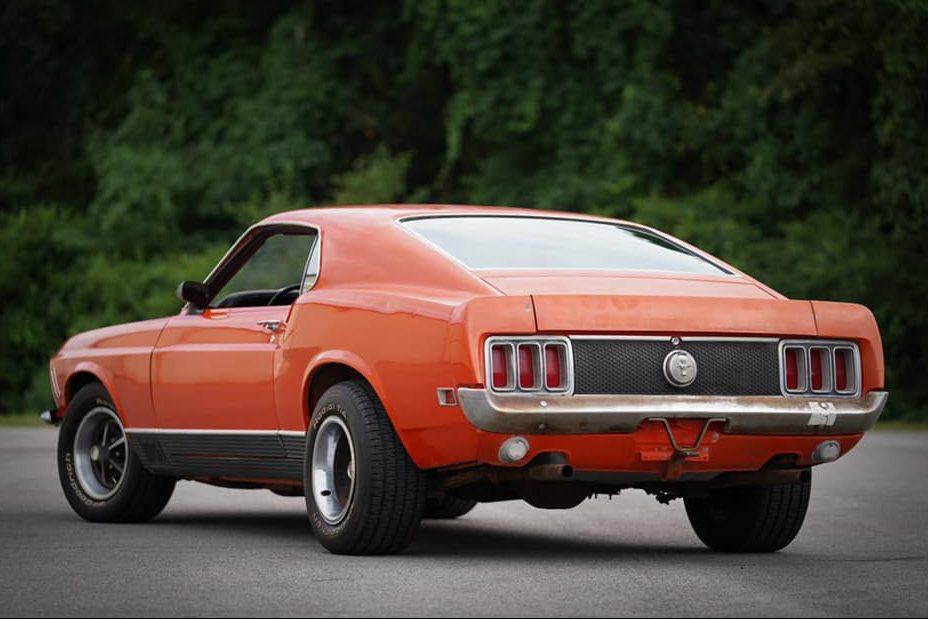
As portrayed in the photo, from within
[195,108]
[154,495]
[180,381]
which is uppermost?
[195,108]

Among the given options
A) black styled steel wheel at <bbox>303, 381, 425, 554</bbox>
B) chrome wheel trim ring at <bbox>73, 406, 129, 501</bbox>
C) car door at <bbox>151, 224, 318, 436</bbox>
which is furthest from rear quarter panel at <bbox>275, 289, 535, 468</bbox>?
chrome wheel trim ring at <bbox>73, 406, 129, 501</bbox>

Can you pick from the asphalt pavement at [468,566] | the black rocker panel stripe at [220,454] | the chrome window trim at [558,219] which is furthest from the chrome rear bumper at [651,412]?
the black rocker panel stripe at [220,454]

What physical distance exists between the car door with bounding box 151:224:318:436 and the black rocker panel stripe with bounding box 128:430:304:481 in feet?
0.04

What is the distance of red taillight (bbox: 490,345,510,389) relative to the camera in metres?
7.42

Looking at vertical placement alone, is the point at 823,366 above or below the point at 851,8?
below

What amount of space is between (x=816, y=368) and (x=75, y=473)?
4.34m

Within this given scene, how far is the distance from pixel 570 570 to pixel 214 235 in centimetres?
3355

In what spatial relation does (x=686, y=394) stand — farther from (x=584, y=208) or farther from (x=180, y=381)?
(x=584, y=208)

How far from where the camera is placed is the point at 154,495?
10094mm

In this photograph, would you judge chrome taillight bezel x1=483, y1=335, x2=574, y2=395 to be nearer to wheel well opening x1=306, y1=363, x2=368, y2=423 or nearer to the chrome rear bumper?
the chrome rear bumper

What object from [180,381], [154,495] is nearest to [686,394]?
[180,381]

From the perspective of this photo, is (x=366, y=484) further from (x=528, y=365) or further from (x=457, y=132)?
(x=457, y=132)

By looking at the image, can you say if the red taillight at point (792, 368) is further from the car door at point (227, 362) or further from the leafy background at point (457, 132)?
the leafy background at point (457, 132)

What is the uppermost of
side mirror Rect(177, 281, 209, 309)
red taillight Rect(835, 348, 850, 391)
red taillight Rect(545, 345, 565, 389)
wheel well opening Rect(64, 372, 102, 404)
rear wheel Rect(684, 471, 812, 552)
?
side mirror Rect(177, 281, 209, 309)
